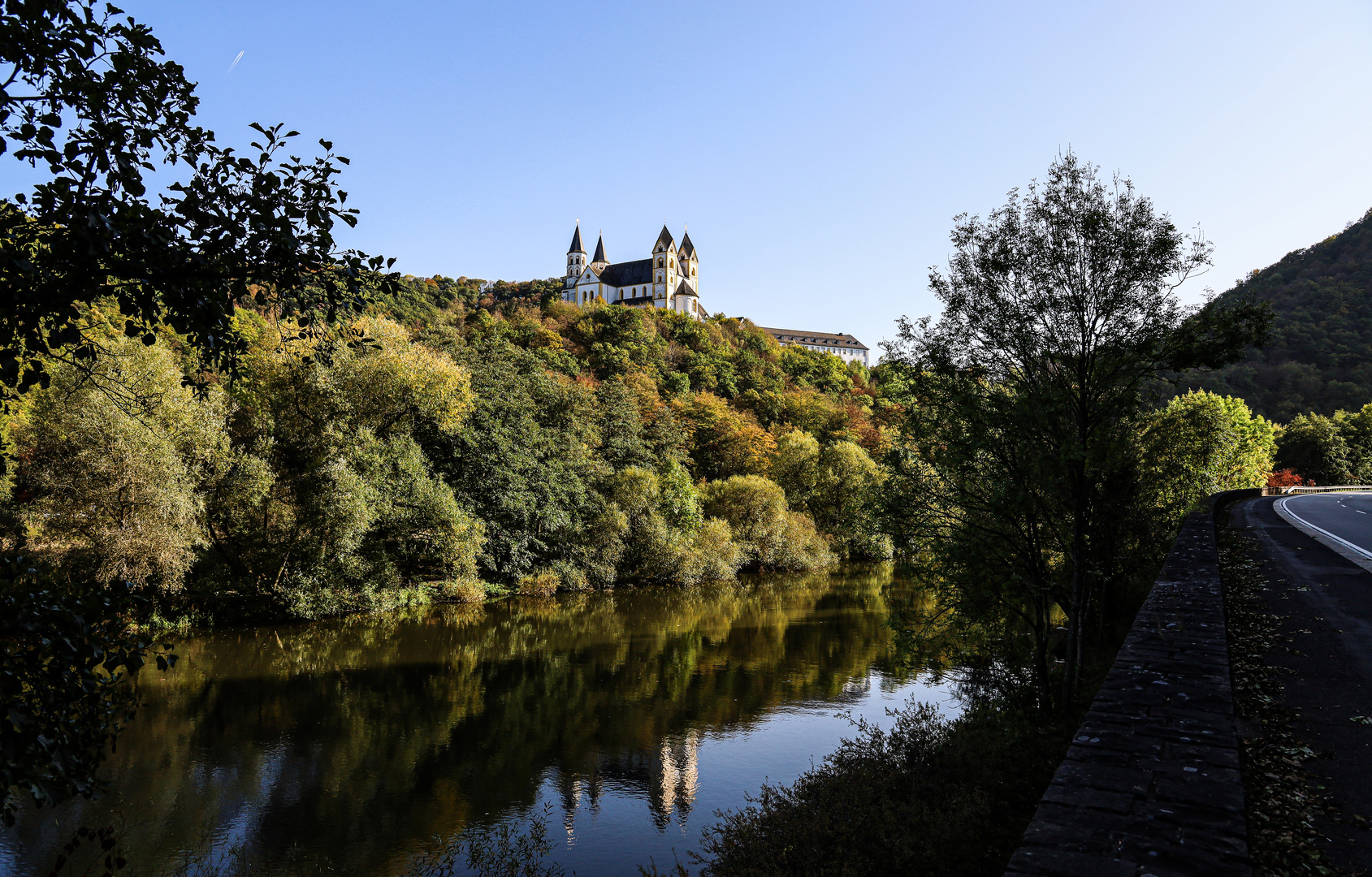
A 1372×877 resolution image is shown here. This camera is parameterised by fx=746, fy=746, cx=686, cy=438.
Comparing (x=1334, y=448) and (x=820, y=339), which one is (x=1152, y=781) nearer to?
(x=1334, y=448)

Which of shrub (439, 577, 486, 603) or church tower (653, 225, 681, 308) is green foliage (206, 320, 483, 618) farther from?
church tower (653, 225, 681, 308)

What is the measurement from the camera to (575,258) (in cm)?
12444

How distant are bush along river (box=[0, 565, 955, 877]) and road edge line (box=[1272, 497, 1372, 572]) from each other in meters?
8.46

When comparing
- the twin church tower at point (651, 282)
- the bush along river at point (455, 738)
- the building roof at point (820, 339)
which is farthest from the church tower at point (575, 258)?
the bush along river at point (455, 738)

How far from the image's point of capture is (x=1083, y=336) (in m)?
12.4

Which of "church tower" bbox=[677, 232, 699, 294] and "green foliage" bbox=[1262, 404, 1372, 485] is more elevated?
"church tower" bbox=[677, 232, 699, 294]

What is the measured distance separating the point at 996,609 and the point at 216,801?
1411 cm

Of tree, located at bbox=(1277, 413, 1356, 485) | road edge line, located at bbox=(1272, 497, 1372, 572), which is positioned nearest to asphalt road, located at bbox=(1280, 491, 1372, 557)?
road edge line, located at bbox=(1272, 497, 1372, 572)

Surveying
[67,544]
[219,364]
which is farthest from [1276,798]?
[67,544]

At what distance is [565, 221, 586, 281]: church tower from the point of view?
4852 inches

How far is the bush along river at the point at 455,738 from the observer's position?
1134 centimetres

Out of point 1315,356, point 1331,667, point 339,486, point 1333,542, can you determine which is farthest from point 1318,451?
point 339,486

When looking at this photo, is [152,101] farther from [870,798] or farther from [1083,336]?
[1083,336]

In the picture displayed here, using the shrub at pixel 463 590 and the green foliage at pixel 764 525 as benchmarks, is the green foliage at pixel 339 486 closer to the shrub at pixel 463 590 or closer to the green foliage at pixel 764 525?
the shrub at pixel 463 590
